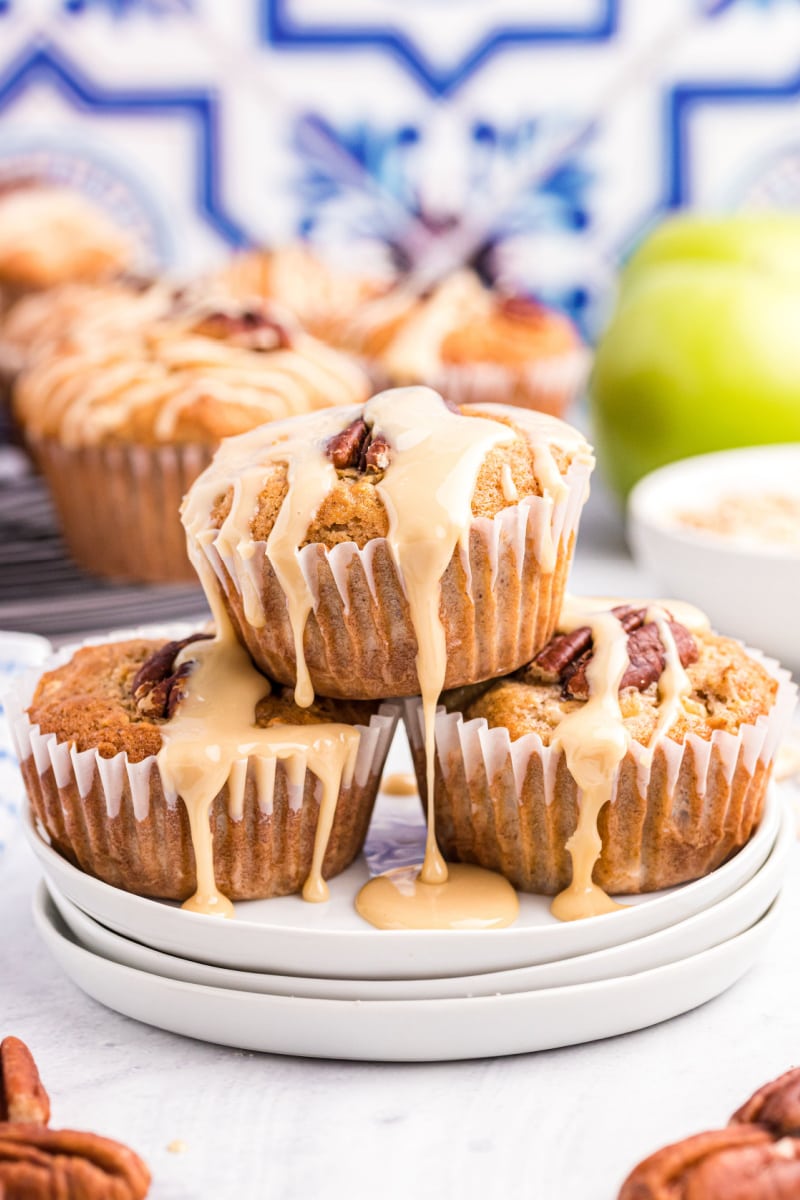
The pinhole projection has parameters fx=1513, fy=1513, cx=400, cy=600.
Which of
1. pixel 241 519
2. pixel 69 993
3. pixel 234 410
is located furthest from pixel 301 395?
pixel 69 993

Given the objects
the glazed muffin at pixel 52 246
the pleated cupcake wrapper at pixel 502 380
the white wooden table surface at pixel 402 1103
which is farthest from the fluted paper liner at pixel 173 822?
the glazed muffin at pixel 52 246

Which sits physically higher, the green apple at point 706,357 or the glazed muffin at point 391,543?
the glazed muffin at point 391,543

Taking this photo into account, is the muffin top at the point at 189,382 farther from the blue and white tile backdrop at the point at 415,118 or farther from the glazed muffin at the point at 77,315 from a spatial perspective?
the blue and white tile backdrop at the point at 415,118

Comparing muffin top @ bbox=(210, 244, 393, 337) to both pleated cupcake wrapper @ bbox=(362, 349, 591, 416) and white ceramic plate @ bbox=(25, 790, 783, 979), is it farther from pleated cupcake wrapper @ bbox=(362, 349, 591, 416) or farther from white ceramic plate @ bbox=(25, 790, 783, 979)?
white ceramic plate @ bbox=(25, 790, 783, 979)

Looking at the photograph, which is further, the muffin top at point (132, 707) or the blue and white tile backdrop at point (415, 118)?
the blue and white tile backdrop at point (415, 118)

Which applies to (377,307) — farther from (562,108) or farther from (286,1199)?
(286,1199)

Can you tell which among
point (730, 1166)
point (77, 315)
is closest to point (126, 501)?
point (77, 315)
